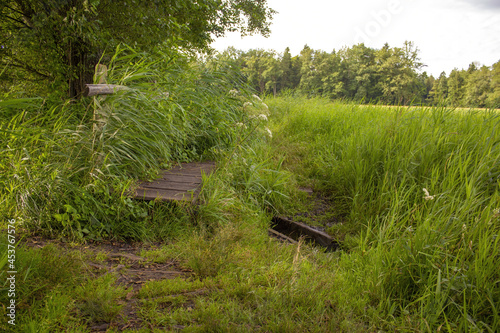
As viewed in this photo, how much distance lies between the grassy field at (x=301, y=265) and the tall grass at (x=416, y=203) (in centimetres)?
2

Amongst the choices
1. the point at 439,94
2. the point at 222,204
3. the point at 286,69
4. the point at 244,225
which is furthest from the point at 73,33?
the point at 286,69

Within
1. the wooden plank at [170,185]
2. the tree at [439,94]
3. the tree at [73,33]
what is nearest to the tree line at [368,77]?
the tree at [439,94]

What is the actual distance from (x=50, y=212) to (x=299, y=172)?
414 centimetres

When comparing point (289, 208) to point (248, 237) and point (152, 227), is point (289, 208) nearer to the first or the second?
point (248, 237)

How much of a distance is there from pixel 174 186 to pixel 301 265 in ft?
6.06

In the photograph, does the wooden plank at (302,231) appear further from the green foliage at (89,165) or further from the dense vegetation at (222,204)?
the green foliage at (89,165)

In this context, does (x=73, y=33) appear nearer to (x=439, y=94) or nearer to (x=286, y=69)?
(x=439, y=94)

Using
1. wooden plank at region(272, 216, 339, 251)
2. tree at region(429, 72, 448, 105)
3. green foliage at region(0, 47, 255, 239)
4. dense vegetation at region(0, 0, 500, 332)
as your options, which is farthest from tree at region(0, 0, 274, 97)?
tree at region(429, 72, 448, 105)

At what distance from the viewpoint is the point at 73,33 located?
3.92 meters

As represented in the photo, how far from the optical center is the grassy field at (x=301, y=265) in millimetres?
1817

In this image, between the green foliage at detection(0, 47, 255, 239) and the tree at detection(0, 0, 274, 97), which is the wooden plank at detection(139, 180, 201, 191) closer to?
the green foliage at detection(0, 47, 255, 239)

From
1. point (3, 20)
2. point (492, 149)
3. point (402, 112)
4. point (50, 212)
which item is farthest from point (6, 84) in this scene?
point (492, 149)

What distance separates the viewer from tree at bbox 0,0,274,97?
12.5 ft

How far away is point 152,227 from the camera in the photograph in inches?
123
